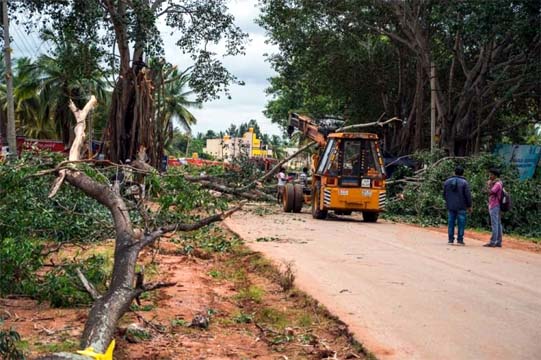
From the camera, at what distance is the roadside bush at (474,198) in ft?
62.7

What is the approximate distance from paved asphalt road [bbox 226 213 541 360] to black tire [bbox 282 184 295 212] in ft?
19.7

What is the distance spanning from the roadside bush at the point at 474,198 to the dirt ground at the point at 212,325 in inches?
452

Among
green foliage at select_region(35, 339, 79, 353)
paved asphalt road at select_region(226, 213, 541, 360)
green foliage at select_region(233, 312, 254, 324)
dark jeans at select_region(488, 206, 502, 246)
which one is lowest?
green foliage at select_region(233, 312, 254, 324)

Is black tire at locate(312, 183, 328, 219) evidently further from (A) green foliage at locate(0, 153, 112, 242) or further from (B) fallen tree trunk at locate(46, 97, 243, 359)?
(B) fallen tree trunk at locate(46, 97, 243, 359)

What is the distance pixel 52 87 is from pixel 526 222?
111ft

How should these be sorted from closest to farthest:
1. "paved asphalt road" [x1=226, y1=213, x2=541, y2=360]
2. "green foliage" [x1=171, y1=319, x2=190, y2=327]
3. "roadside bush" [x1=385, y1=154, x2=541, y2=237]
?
"paved asphalt road" [x1=226, y1=213, x2=541, y2=360]
"green foliage" [x1=171, y1=319, x2=190, y2=327]
"roadside bush" [x1=385, y1=154, x2=541, y2=237]

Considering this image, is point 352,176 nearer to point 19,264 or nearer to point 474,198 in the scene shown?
point 474,198

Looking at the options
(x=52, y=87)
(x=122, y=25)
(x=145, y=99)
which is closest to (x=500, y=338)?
(x=145, y=99)

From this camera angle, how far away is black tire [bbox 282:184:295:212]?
2191 cm

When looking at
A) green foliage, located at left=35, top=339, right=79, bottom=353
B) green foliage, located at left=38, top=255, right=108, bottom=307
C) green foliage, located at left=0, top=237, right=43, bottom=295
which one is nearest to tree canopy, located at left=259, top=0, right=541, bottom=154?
green foliage, located at left=38, top=255, right=108, bottom=307

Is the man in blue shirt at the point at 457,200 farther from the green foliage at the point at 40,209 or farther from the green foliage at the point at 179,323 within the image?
the green foliage at the point at 179,323

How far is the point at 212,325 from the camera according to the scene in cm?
711

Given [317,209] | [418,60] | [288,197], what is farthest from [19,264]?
[418,60]

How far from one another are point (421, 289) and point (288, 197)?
13.3m
